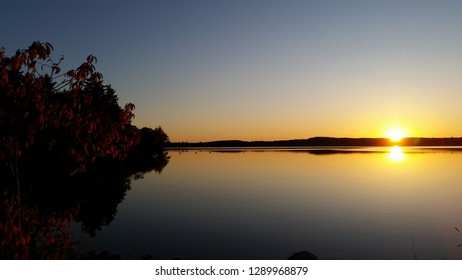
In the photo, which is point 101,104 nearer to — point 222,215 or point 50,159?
point 222,215

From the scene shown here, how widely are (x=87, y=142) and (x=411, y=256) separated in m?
21.4

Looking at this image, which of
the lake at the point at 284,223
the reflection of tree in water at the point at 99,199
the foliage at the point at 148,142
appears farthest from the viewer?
the foliage at the point at 148,142

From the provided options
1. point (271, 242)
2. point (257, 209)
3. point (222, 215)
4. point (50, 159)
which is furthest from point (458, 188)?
point (50, 159)

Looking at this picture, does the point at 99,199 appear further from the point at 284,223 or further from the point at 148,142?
the point at 148,142

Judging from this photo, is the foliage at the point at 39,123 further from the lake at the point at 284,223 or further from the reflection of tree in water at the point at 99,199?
the lake at the point at 284,223

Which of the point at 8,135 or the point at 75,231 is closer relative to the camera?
the point at 8,135

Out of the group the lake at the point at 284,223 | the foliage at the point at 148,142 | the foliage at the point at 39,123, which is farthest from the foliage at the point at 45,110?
the foliage at the point at 148,142

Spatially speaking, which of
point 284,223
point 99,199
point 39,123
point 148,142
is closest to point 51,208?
point 99,199

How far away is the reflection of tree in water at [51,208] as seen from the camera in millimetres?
10328

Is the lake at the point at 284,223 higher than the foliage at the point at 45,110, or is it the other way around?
the foliage at the point at 45,110

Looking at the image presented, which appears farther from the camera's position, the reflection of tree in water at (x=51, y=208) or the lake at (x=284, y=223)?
the lake at (x=284, y=223)

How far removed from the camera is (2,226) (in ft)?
32.7

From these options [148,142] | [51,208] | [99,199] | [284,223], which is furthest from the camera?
[148,142]

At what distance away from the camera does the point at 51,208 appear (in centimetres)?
3566
